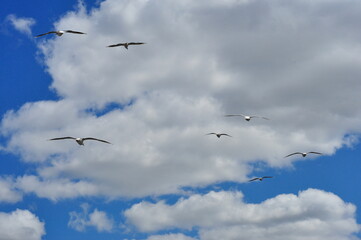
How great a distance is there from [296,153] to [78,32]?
9355 centimetres

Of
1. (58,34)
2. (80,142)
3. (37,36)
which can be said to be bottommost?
(80,142)

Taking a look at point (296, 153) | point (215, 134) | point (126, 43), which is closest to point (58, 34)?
point (126, 43)

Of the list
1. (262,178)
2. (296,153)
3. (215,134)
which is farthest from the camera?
(262,178)

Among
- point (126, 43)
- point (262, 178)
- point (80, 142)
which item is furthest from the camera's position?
point (262, 178)

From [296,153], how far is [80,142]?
86280 mm

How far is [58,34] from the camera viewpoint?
11225 centimetres

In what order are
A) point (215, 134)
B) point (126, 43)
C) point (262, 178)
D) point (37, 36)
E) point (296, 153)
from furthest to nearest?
point (262, 178) → point (296, 153) → point (215, 134) → point (126, 43) → point (37, 36)

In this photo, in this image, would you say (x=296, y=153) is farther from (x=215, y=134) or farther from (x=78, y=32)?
(x=78, y=32)

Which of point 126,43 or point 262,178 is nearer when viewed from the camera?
point 126,43

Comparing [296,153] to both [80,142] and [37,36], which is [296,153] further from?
[37,36]

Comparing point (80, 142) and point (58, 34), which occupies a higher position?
point (58, 34)

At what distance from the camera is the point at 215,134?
505ft

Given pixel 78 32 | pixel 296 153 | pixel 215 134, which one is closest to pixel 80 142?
pixel 78 32

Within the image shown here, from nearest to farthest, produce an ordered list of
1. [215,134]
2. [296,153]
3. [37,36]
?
[37,36]
[215,134]
[296,153]
